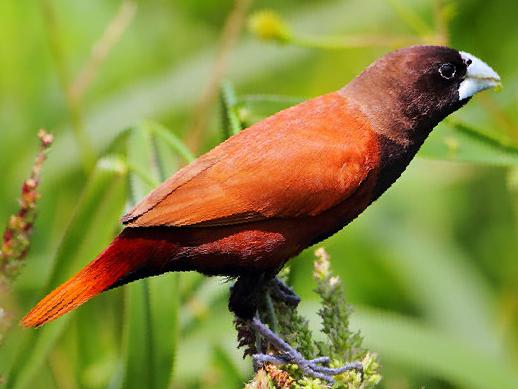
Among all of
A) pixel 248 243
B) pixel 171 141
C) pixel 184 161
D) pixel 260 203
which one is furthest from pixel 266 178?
pixel 184 161

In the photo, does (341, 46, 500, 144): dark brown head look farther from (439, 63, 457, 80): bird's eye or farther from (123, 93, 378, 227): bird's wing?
(123, 93, 378, 227): bird's wing

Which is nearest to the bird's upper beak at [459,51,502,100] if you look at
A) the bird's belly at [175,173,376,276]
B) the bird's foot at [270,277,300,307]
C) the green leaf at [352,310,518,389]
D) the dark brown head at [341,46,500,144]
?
the dark brown head at [341,46,500,144]

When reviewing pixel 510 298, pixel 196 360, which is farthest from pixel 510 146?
pixel 510 298

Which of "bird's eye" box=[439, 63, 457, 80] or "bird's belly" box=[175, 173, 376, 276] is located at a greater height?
"bird's eye" box=[439, 63, 457, 80]

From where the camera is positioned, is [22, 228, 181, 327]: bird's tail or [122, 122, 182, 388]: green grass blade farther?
[122, 122, 182, 388]: green grass blade

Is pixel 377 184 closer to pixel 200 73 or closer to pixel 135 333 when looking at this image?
pixel 135 333

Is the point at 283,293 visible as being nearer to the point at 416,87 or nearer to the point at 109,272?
the point at 109,272
